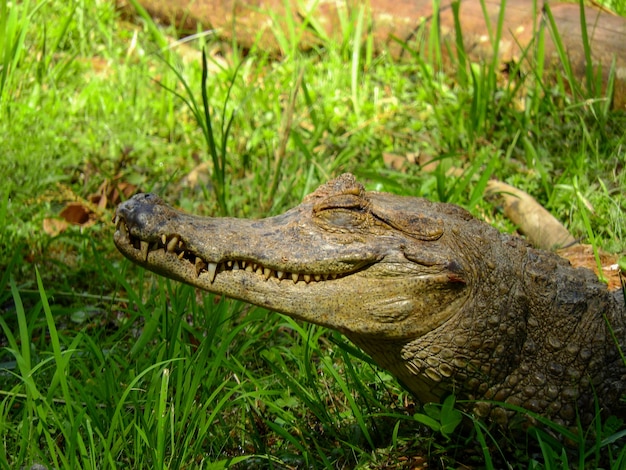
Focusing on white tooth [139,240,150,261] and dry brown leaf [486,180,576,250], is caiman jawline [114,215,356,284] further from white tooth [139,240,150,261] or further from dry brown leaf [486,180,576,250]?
dry brown leaf [486,180,576,250]

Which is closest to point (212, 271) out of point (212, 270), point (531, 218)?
point (212, 270)

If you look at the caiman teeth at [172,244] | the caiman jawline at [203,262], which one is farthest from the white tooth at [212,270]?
the caiman teeth at [172,244]

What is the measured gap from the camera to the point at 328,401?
3.36m

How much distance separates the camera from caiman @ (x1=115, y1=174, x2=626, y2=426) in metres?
2.89

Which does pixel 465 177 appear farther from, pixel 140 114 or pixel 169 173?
pixel 140 114

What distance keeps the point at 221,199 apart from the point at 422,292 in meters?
1.92

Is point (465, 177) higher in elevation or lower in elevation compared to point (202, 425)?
higher

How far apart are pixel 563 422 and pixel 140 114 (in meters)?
4.00

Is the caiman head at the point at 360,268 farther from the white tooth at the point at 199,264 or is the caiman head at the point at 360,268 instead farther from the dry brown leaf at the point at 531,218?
the dry brown leaf at the point at 531,218

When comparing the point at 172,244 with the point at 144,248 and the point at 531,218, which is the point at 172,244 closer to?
the point at 144,248

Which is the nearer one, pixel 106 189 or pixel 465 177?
pixel 465 177

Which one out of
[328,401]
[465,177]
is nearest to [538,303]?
[328,401]

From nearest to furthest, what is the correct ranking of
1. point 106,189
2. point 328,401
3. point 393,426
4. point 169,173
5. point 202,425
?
point 202,425
point 393,426
point 328,401
point 106,189
point 169,173

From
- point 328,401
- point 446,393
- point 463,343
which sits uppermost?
point 463,343
